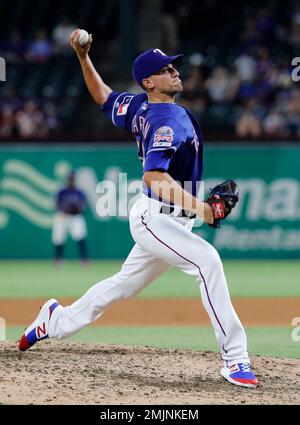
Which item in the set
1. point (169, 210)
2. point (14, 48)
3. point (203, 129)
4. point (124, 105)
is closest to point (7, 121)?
point (14, 48)

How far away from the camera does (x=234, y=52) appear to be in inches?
690

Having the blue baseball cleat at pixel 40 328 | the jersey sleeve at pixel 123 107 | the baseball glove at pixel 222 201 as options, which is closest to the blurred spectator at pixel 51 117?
the jersey sleeve at pixel 123 107

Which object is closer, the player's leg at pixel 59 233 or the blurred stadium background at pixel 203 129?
the blurred stadium background at pixel 203 129

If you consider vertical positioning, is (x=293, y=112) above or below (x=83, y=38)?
above

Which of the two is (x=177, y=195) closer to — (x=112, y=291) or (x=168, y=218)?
(x=168, y=218)

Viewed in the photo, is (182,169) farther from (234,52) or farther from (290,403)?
(234,52)

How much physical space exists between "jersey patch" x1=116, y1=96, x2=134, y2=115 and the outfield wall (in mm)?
8276

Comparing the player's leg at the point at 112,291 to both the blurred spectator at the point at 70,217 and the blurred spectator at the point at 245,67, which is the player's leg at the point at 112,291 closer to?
the blurred spectator at the point at 70,217

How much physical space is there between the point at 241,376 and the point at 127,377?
750 millimetres

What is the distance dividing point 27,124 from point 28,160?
1416mm

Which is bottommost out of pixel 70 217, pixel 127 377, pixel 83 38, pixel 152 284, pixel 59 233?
pixel 152 284

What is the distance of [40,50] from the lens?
61.2 ft

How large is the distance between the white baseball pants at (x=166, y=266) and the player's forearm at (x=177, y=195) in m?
0.27

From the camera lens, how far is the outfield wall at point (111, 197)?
14727 mm
